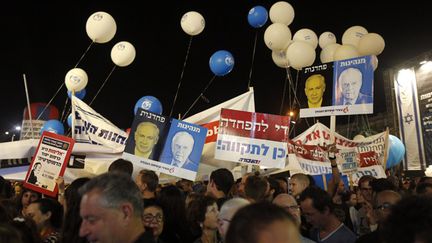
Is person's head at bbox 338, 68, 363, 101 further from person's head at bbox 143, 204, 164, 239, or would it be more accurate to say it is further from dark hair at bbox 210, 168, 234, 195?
person's head at bbox 143, 204, 164, 239

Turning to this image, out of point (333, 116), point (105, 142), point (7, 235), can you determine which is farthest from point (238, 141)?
point (7, 235)

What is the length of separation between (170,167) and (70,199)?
13.1 feet

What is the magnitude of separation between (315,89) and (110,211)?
19.3ft

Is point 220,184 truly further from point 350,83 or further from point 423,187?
point 350,83

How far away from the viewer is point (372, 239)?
11.5ft

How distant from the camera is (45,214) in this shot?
4.11 metres

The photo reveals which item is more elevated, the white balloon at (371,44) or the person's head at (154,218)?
the white balloon at (371,44)

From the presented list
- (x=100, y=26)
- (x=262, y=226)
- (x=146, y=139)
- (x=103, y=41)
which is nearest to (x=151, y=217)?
(x=262, y=226)

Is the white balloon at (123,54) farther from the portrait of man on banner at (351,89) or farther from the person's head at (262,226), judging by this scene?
the person's head at (262,226)

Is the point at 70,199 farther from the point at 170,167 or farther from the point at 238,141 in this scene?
the point at 238,141

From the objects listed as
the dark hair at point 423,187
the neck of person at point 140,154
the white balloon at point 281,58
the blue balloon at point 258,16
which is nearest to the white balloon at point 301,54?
the white balloon at point 281,58

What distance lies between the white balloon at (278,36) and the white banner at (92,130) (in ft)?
15.7

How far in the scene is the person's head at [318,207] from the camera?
13.2 ft

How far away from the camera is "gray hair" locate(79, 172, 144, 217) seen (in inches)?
93.5
